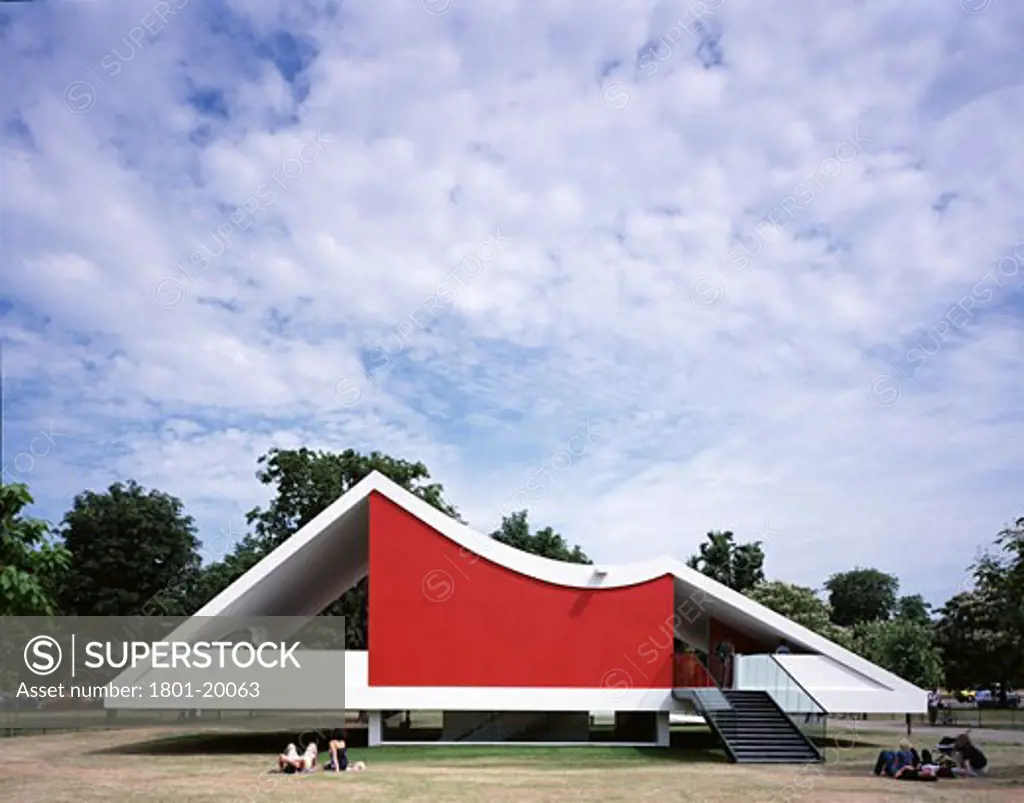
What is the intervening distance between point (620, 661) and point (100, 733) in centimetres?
1664

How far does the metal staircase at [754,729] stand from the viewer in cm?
2211

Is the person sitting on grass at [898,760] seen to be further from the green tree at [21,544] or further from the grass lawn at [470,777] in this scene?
the green tree at [21,544]

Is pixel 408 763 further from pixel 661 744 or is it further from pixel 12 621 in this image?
pixel 12 621

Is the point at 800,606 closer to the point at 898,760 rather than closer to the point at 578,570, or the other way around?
the point at 578,570

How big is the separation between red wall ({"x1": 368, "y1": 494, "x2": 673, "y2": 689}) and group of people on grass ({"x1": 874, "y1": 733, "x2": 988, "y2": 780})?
705cm

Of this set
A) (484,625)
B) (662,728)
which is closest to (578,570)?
(484,625)

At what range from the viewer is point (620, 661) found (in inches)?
1030

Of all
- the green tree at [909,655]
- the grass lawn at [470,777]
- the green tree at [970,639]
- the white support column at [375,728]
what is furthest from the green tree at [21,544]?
the green tree at [970,639]

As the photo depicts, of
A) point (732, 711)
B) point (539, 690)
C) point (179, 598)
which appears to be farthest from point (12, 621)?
point (732, 711)

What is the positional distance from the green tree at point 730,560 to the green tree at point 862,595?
40995 millimetres

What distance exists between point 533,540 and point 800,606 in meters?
15.5

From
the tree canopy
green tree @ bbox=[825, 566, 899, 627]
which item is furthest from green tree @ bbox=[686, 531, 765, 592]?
green tree @ bbox=[825, 566, 899, 627]

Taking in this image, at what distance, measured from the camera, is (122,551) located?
151ft

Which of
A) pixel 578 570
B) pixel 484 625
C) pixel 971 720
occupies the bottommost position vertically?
pixel 971 720
